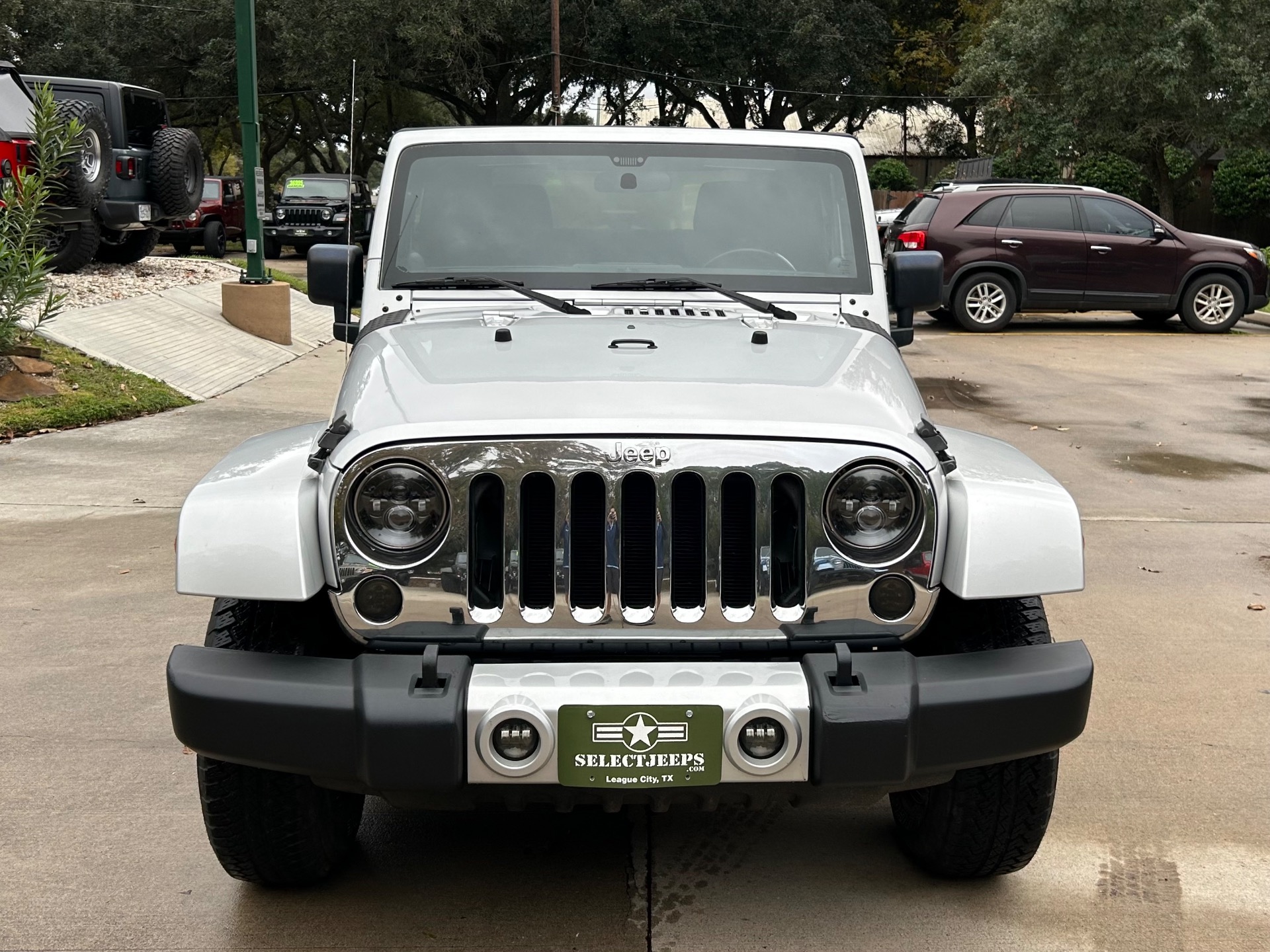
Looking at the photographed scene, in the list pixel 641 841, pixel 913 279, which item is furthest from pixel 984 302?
pixel 641 841

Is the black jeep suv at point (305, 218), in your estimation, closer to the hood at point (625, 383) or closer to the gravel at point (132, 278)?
the gravel at point (132, 278)

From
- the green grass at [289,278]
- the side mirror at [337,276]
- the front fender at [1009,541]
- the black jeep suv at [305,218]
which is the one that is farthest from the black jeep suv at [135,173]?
the front fender at [1009,541]

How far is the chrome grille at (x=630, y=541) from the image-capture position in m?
2.99

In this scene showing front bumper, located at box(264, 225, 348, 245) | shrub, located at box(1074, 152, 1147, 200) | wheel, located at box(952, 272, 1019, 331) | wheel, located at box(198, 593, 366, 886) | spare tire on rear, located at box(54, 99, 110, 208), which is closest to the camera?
wheel, located at box(198, 593, 366, 886)

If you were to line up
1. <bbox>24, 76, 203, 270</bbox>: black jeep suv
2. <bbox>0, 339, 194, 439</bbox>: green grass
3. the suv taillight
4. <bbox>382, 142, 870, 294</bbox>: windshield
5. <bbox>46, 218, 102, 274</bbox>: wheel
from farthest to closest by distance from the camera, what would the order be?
the suv taillight, <bbox>24, 76, 203, 270</bbox>: black jeep suv, <bbox>46, 218, 102, 274</bbox>: wheel, <bbox>0, 339, 194, 439</bbox>: green grass, <bbox>382, 142, 870, 294</bbox>: windshield

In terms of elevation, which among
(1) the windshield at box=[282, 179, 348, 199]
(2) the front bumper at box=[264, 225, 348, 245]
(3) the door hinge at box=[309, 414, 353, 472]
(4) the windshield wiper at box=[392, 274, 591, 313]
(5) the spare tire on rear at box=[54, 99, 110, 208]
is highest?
(4) the windshield wiper at box=[392, 274, 591, 313]

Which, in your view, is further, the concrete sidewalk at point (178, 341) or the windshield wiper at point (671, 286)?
the concrete sidewalk at point (178, 341)

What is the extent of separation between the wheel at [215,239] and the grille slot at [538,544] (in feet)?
72.7

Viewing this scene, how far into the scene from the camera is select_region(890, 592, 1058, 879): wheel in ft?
10.6

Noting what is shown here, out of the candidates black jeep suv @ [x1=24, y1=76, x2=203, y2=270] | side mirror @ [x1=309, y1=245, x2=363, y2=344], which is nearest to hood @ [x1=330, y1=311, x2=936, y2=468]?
side mirror @ [x1=309, y1=245, x2=363, y2=344]

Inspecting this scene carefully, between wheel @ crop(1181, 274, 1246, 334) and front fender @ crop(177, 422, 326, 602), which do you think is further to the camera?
wheel @ crop(1181, 274, 1246, 334)

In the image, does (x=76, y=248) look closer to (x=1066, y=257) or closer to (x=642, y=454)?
(x=1066, y=257)

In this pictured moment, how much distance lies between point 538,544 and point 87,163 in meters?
12.9

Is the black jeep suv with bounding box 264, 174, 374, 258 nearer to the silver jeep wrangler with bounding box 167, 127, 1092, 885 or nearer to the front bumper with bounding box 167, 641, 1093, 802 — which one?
the silver jeep wrangler with bounding box 167, 127, 1092, 885
